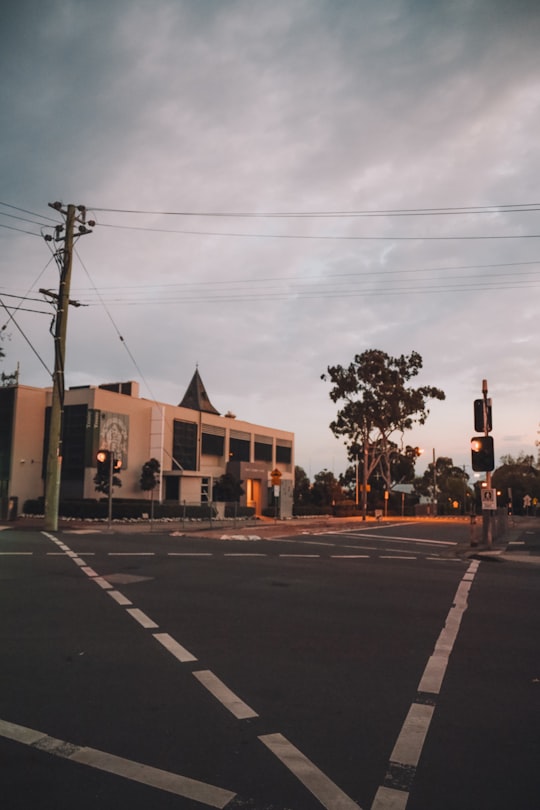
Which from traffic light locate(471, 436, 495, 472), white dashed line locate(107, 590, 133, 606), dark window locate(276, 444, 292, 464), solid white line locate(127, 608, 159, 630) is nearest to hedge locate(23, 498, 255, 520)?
traffic light locate(471, 436, 495, 472)

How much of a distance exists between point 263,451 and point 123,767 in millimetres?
64070

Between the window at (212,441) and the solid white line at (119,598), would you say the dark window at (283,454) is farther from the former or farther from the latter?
the solid white line at (119,598)

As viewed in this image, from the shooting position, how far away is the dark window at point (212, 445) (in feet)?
189

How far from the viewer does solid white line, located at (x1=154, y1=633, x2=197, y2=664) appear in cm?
615

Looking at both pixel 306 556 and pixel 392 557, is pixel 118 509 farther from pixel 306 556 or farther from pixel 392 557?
pixel 392 557

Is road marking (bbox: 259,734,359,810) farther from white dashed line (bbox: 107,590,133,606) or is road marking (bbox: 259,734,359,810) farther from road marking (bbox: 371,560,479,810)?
white dashed line (bbox: 107,590,133,606)

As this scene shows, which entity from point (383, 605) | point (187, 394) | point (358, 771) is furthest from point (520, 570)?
point (187, 394)

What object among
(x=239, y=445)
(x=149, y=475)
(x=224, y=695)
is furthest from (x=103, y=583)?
(x=239, y=445)

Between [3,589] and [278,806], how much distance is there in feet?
25.3

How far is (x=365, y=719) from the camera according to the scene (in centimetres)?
464

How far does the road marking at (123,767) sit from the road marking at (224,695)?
0.99 metres

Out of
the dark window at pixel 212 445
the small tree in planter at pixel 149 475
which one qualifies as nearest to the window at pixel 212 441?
the dark window at pixel 212 445

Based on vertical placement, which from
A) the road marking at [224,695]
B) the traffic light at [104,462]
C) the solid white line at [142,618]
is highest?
the traffic light at [104,462]

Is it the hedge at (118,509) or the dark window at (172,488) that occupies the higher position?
the dark window at (172,488)
